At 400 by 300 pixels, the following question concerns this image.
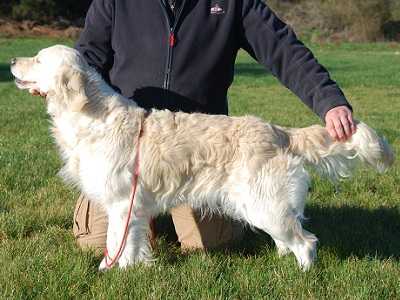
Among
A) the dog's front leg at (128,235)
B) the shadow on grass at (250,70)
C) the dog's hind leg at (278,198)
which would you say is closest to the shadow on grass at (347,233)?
the dog's front leg at (128,235)

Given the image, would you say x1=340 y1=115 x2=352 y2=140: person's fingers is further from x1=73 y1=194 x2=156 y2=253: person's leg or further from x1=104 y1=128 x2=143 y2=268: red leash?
x1=73 y1=194 x2=156 y2=253: person's leg

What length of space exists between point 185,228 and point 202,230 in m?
0.15

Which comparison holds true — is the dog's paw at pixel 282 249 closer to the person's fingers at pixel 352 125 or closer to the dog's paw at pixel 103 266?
the person's fingers at pixel 352 125

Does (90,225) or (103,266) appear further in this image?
(90,225)

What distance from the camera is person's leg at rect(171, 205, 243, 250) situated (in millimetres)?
5227

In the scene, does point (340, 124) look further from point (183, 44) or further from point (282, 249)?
point (183, 44)

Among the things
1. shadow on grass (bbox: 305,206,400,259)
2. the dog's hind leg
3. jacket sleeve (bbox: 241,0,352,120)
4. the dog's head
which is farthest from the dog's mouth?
shadow on grass (bbox: 305,206,400,259)

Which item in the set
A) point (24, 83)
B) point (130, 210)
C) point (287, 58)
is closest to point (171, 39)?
point (287, 58)

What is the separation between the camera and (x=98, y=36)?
5172 millimetres

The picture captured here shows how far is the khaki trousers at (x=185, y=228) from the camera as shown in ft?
16.9

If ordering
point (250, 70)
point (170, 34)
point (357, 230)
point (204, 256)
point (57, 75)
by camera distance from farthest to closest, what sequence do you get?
point (250, 70) → point (357, 230) → point (170, 34) → point (204, 256) → point (57, 75)

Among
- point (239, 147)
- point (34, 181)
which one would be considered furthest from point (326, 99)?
point (34, 181)

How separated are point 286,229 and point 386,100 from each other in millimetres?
13763

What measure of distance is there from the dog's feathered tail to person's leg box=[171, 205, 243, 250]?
49.4 inches
